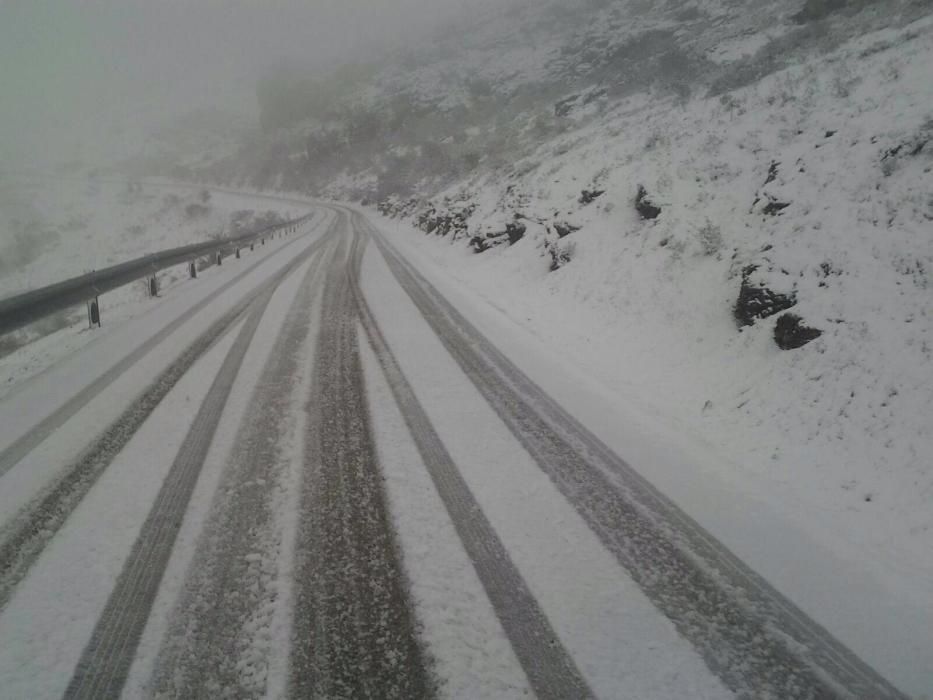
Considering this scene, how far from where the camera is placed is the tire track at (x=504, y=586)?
6.89 ft

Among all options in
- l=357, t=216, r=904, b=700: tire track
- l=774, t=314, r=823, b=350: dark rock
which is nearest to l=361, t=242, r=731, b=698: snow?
l=357, t=216, r=904, b=700: tire track

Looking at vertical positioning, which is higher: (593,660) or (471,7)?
(471,7)

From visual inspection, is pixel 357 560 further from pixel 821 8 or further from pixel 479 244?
pixel 821 8

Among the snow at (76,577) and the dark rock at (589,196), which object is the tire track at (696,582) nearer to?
the snow at (76,577)

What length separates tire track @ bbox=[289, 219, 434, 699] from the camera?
2047 mm

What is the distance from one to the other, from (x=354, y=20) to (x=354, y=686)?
541 feet

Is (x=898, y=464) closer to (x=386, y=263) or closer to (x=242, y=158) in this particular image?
(x=386, y=263)

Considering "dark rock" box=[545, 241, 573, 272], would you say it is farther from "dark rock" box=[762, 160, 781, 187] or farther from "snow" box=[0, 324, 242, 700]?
"snow" box=[0, 324, 242, 700]

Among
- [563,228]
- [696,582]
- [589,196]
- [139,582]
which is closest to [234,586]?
[139,582]

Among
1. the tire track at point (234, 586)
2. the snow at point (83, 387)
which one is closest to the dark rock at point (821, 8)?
the snow at point (83, 387)

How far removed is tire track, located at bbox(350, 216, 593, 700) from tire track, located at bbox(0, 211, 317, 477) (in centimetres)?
301

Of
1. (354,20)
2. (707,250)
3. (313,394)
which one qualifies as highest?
(354,20)

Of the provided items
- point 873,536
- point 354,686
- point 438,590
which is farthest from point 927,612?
point 354,686

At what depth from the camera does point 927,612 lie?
103 inches
